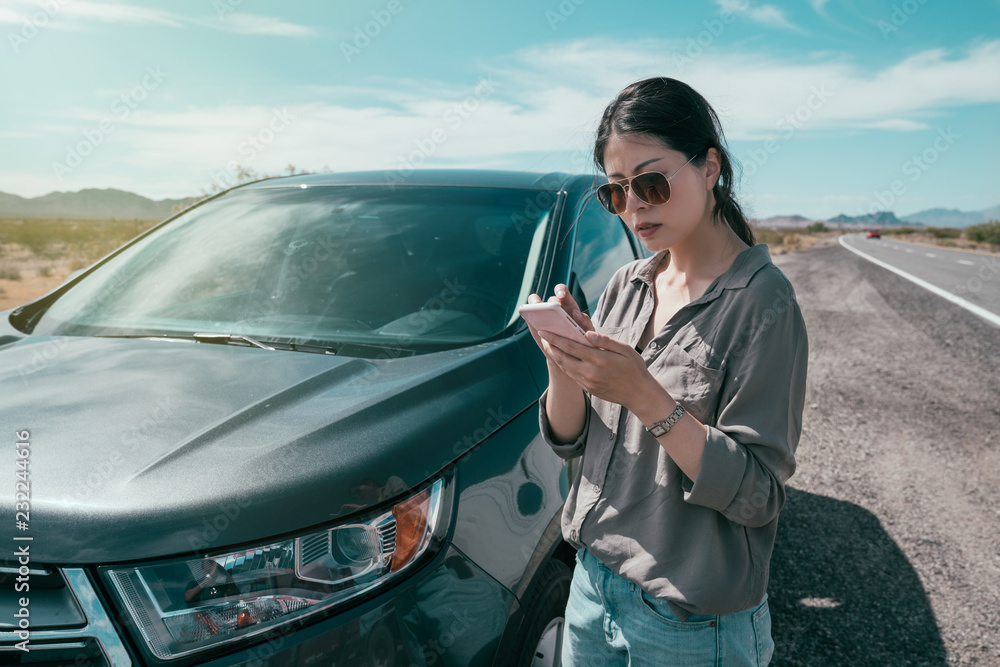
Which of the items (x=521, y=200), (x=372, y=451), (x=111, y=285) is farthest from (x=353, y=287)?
(x=372, y=451)

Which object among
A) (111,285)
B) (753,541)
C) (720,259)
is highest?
(720,259)

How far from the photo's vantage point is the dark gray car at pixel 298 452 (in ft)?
3.96

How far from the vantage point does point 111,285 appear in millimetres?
2600

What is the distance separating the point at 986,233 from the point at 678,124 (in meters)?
71.8

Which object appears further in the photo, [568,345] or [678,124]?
Result: [678,124]

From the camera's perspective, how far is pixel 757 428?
122 centimetres

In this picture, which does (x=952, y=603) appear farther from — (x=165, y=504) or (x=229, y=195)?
(x=229, y=195)

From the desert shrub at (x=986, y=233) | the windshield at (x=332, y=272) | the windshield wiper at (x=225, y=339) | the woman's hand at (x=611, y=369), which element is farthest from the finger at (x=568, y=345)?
the desert shrub at (x=986, y=233)

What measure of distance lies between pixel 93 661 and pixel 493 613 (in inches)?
31.0

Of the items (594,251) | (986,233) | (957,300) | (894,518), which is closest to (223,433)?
(594,251)

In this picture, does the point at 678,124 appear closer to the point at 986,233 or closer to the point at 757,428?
the point at 757,428

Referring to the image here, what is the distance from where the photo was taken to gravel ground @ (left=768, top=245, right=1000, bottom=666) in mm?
2904

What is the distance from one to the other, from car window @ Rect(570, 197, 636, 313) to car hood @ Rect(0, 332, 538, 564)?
66cm

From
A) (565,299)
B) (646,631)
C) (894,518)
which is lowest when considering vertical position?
(894,518)
